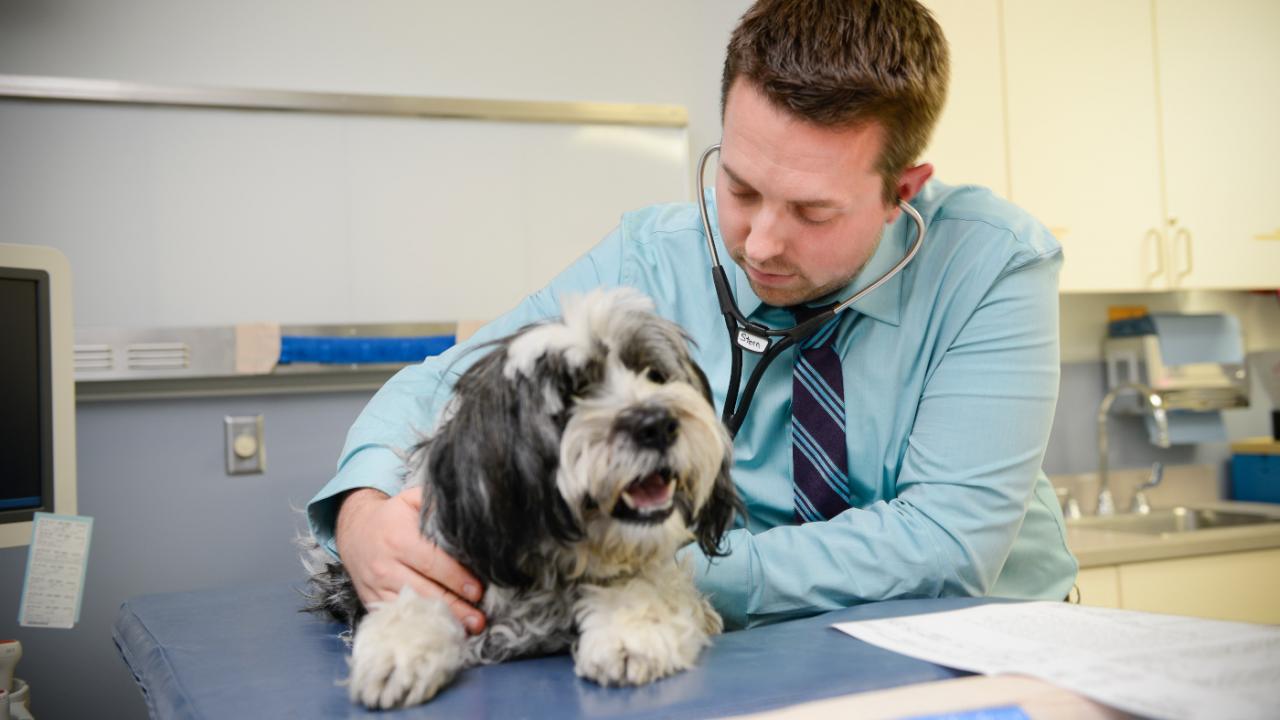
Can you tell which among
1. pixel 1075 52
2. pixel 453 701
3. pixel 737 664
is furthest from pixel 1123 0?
pixel 453 701

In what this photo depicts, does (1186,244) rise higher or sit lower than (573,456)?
higher

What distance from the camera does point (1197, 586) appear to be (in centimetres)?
339

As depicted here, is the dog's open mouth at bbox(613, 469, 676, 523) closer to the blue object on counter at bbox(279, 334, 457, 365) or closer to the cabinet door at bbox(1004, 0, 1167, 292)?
the blue object on counter at bbox(279, 334, 457, 365)

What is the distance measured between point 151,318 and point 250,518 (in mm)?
702

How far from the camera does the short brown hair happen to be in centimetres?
146

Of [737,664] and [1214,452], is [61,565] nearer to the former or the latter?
[737,664]

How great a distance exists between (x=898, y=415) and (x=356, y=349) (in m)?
2.09

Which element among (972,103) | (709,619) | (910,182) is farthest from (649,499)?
(972,103)

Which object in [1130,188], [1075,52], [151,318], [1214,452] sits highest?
[1075,52]

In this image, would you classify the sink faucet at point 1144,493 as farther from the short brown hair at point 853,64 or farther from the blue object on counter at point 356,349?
the short brown hair at point 853,64

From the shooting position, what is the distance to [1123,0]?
3.70 metres

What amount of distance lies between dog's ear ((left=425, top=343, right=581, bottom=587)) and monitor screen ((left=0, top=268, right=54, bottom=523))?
1.00 m

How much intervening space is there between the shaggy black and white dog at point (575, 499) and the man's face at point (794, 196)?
33 cm

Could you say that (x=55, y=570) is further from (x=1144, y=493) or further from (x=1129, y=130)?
(x=1144, y=493)
